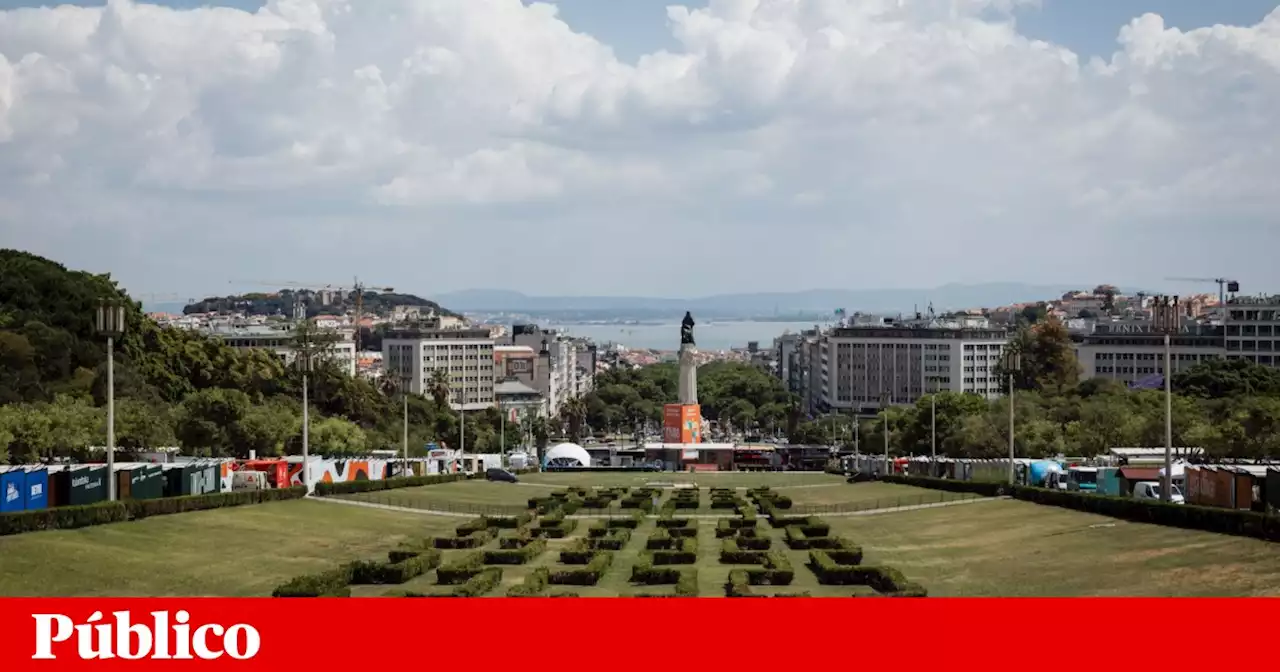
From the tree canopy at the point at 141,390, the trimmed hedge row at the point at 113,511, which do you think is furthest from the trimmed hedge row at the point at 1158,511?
the tree canopy at the point at 141,390

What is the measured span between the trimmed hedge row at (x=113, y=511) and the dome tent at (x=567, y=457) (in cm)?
7686

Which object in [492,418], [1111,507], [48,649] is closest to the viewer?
[48,649]

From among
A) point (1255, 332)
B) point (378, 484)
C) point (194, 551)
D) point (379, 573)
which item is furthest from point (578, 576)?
point (1255, 332)

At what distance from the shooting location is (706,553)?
2030 inches

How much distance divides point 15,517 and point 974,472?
57.0 meters

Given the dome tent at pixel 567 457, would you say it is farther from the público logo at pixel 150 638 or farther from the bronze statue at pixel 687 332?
the público logo at pixel 150 638

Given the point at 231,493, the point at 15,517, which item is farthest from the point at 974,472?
the point at 15,517

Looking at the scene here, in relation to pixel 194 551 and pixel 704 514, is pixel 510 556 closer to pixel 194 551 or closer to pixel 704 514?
pixel 194 551

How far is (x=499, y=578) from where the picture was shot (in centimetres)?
4275

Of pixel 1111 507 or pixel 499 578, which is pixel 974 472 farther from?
pixel 499 578

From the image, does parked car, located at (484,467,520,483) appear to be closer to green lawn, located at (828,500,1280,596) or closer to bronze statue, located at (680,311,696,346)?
green lawn, located at (828,500,1280,596)

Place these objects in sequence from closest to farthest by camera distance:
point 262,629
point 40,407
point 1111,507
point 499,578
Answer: point 262,629 → point 499,578 → point 1111,507 → point 40,407

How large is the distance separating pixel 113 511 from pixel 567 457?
9320cm

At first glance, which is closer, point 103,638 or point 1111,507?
point 103,638
